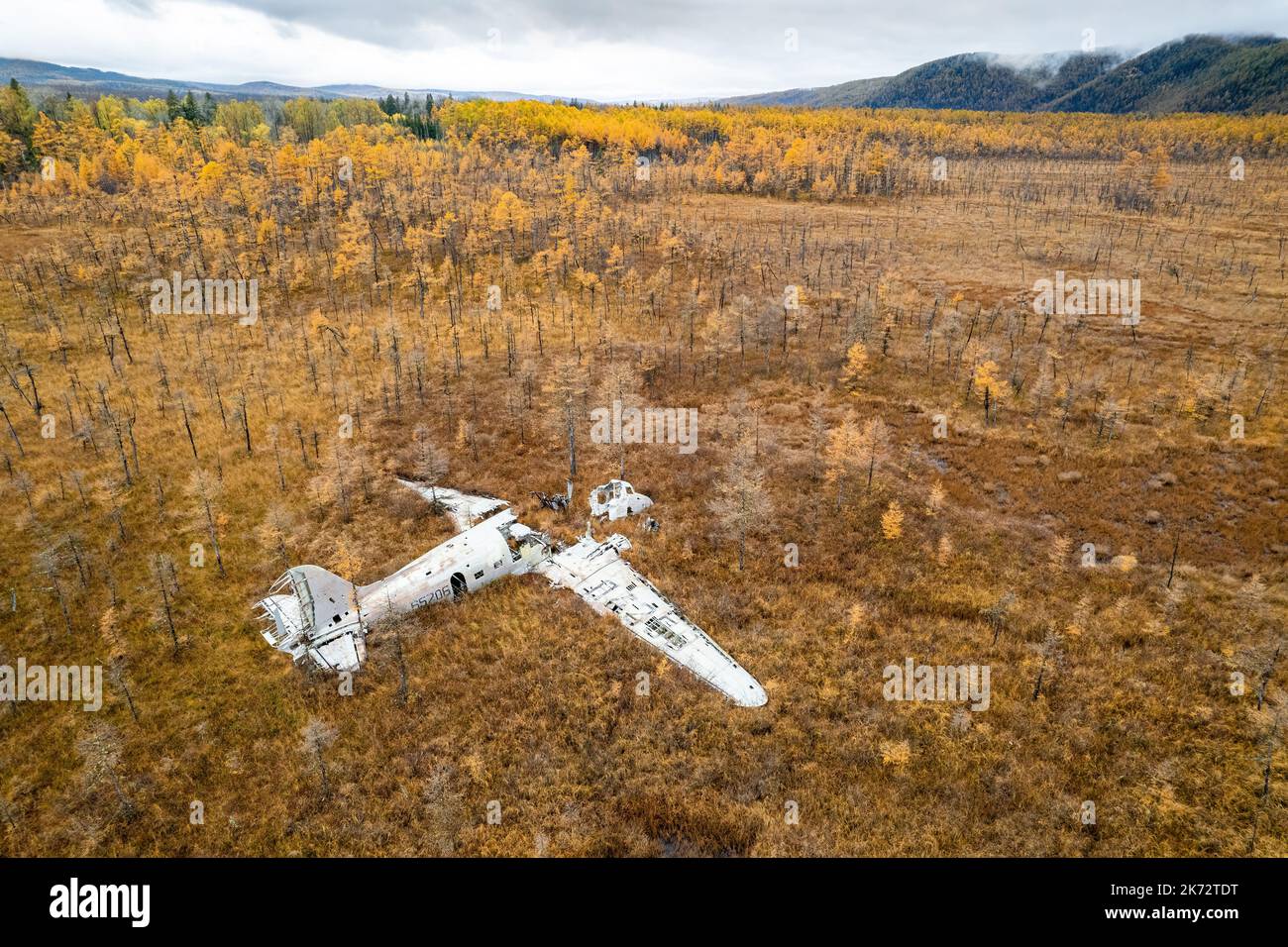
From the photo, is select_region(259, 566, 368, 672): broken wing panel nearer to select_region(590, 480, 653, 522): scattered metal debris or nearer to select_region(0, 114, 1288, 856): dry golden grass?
select_region(0, 114, 1288, 856): dry golden grass

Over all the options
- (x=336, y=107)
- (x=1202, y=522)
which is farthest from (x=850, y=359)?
(x=336, y=107)

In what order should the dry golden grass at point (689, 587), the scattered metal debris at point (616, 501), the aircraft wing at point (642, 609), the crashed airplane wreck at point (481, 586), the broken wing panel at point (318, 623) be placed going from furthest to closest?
the scattered metal debris at point (616, 501) < the crashed airplane wreck at point (481, 586) < the broken wing panel at point (318, 623) < the aircraft wing at point (642, 609) < the dry golden grass at point (689, 587)

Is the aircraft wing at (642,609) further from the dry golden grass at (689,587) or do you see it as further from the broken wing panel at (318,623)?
the broken wing panel at (318,623)

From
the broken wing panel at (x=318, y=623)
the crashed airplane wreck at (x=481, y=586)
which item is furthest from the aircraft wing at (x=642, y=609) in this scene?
the broken wing panel at (x=318, y=623)

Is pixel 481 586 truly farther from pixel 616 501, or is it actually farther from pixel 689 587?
pixel 689 587

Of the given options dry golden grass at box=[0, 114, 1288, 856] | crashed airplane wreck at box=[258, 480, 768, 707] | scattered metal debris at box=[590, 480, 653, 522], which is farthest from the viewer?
scattered metal debris at box=[590, 480, 653, 522]

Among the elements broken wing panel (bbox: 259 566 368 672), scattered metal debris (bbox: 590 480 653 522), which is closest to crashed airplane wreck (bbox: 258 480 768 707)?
broken wing panel (bbox: 259 566 368 672)
